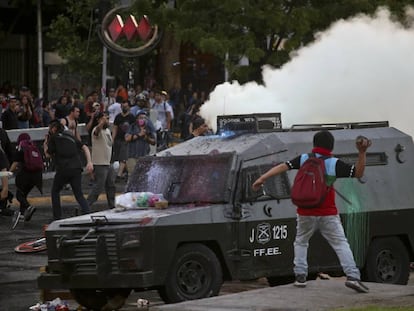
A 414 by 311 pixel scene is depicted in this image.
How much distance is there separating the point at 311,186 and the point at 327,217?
13.9 inches

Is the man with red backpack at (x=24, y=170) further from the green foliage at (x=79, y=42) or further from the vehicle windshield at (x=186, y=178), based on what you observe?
the green foliage at (x=79, y=42)

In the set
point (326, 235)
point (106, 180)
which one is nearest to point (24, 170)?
point (106, 180)

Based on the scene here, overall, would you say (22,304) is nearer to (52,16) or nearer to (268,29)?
(268,29)

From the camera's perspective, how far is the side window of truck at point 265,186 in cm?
1407

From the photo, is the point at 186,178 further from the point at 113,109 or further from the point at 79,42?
the point at 79,42

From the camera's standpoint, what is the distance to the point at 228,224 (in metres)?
13.9

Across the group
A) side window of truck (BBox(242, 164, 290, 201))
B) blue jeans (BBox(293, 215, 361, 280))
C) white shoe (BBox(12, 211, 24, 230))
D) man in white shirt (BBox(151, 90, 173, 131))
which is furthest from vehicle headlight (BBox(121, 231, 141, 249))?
man in white shirt (BBox(151, 90, 173, 131))

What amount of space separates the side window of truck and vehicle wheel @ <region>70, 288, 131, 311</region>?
161cm

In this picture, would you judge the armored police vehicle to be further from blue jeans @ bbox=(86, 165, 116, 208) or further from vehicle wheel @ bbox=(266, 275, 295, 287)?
blue jeans @ bbox=(86, 165, 116, 208)

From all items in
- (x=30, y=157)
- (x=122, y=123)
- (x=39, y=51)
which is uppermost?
(x=39, y=51)

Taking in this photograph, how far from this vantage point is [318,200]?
42.0 ft

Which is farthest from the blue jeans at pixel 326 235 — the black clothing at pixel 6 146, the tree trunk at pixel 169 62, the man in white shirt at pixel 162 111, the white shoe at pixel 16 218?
the tree trunk at pixel 169 62

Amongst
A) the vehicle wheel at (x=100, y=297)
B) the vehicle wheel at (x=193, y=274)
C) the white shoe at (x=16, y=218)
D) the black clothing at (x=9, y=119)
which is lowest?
the vehicle wheel at (x=100, y=297)

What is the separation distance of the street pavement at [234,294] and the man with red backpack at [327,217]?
0.74 feet
